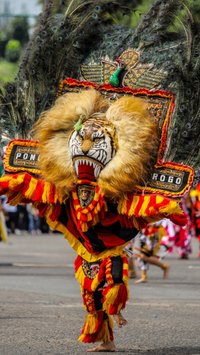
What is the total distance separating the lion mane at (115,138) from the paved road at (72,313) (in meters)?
1.44

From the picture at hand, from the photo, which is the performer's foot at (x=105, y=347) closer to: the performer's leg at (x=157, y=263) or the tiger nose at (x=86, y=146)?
the tiger nose at (x=86, y=146)

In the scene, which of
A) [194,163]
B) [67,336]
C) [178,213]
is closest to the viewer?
[178,213]

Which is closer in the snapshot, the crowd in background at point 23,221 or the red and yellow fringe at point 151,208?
the red and yellow fringe at point 151,208

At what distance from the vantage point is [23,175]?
10.0m

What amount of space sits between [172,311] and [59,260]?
11.4 meters

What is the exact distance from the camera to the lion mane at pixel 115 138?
9.59 meters

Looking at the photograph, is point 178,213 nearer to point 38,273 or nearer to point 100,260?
point 100,260

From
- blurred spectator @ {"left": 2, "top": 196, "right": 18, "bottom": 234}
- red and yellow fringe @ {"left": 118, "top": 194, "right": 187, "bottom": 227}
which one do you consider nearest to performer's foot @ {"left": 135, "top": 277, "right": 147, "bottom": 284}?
red and yellow fringe @ {"left": 118, "top": 194, "right": 187, "bottom": 227}

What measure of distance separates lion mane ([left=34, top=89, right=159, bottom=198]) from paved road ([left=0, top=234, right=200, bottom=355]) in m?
1.44

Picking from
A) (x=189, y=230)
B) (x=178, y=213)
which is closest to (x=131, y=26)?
(x=178, y=213)

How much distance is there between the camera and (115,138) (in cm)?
978

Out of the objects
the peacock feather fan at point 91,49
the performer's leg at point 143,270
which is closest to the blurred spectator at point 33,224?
the performer's leg at point 143,270

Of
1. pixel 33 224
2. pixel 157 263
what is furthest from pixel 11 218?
pixel 157 263

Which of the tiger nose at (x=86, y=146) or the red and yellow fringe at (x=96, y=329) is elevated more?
the tiger nose at (x=86, y=146)
